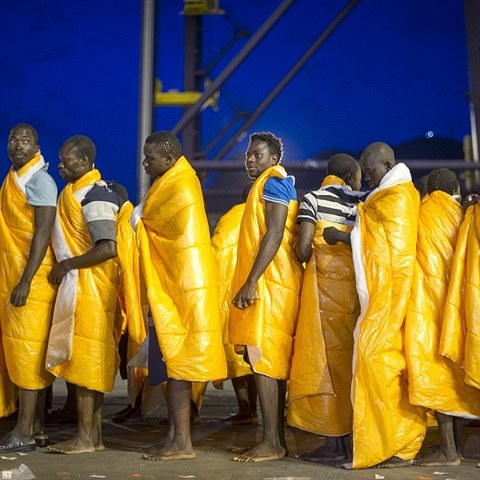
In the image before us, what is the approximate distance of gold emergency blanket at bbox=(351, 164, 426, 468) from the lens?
15.2 ft

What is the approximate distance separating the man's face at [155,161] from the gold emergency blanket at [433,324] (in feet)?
5.10

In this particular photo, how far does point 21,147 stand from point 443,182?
261 cm

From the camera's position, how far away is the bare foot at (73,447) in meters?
4.93

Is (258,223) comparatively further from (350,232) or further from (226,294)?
(226,294)

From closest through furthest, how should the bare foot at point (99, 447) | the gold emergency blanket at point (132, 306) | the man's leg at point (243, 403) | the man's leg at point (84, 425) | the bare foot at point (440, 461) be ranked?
1. the bare foot at point (440, 461)
2. the man's leg at point (84, 425)
3. the bare foot at point (99, 447)
4. the gold emergency blanket at point (132, 306)
5. the man's leg at point (243, 403)

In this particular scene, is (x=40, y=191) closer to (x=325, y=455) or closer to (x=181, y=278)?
(x=181, y=278)

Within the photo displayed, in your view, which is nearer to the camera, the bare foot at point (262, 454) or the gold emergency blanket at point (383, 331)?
the gold emergency blanket at point (383, 331)

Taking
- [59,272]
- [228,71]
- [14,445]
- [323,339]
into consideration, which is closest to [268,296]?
[323,339]

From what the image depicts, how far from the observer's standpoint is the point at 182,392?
4828 mm

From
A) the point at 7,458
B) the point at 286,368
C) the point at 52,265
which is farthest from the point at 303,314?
the point at 7,458

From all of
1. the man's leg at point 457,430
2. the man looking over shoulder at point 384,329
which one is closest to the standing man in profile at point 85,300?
the man looking over shoulder at point 384,329

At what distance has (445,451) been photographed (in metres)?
4.79

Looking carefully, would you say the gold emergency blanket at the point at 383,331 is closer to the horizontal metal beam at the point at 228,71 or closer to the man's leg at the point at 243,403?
the man's leg at the point at 243,403

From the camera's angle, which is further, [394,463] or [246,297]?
[246,297]
